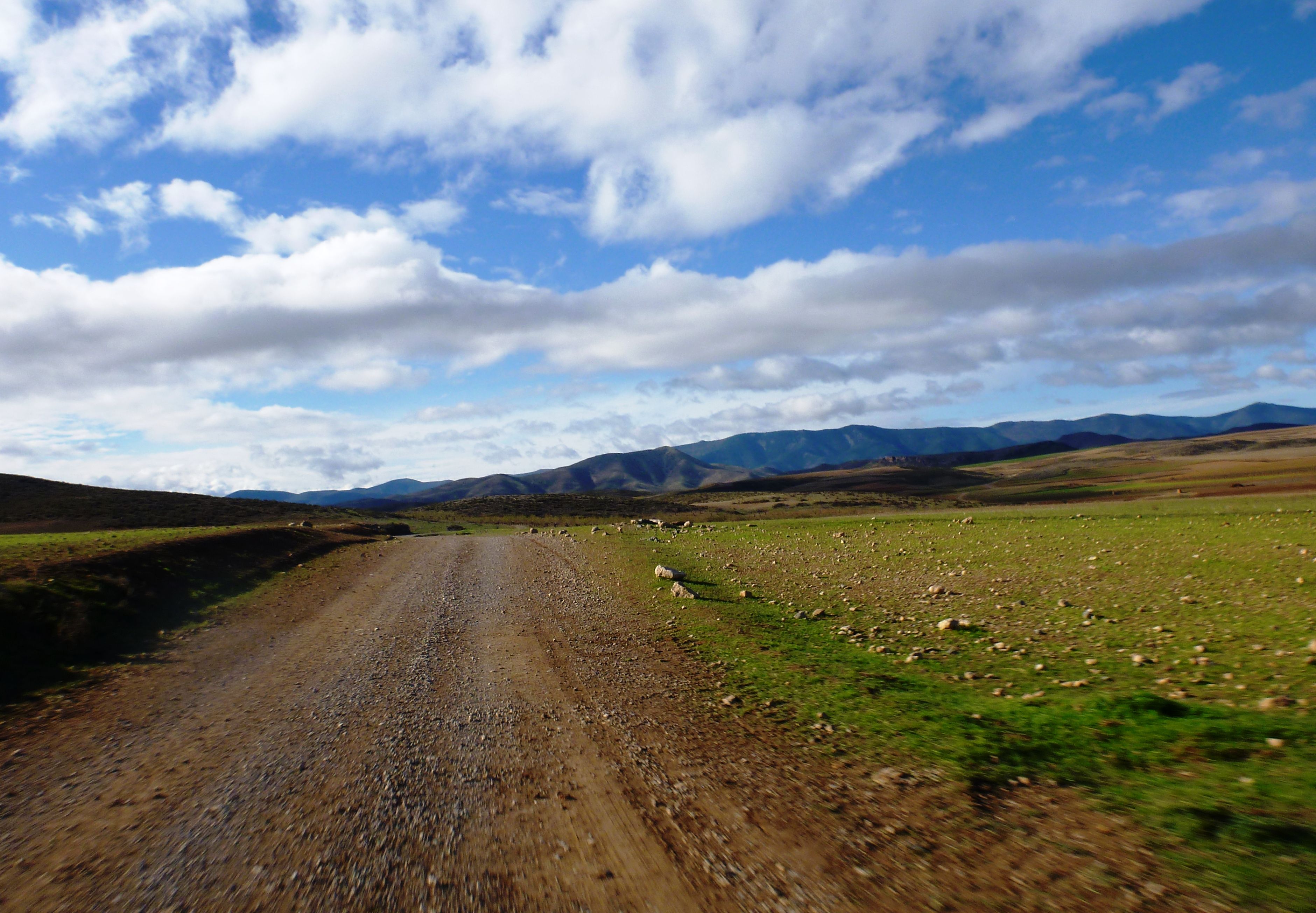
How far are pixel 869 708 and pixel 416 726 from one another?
5.64 metres

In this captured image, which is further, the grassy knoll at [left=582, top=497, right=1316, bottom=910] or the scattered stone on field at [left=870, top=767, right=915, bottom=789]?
the scattered stone on field at [left=870, top=767, right=915, bottom=789]

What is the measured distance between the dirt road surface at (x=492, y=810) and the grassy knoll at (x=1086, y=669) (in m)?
0.60

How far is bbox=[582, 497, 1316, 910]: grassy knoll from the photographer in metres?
4.85

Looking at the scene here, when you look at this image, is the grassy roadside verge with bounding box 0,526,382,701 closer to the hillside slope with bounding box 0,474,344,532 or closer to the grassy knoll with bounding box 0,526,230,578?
the grassy knoll with bounding box 0,526,230,578

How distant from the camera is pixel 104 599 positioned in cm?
1388

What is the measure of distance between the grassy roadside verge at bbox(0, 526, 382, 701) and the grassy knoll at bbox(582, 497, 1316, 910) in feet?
35.7

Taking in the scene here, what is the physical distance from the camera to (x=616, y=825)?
17.2 feet

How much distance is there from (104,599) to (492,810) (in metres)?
13.8

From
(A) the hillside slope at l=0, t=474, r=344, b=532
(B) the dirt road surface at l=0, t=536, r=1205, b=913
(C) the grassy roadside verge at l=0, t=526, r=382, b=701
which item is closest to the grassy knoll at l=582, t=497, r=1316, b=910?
(B) the dirt road surface at l=0, t=536, r=1205, b=913

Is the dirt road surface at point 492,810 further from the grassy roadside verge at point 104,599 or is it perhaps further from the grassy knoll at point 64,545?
the grassy knoll at point 64,545

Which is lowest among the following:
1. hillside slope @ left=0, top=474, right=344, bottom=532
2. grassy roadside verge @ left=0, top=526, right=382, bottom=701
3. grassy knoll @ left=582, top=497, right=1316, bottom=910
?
grassy knoll @ left=582, top=497, right=1316, bottom=910

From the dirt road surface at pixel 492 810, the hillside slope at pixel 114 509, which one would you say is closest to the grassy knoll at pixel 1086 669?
the dirt road surface at pixel 492 810

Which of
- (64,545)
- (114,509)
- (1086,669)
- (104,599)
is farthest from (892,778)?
(114,509)

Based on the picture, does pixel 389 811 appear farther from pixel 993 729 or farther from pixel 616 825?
pixel 993 729
